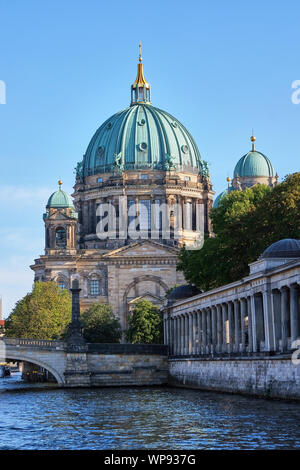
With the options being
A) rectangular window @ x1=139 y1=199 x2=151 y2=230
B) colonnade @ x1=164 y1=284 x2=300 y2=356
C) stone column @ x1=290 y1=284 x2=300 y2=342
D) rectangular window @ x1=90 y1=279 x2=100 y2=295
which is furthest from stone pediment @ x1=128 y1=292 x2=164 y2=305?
stone column @ x1=290 y1=284 x2=300 y2=342

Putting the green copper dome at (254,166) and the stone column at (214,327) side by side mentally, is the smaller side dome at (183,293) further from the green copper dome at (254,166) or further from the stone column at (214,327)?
the green copper dome at (254,166)

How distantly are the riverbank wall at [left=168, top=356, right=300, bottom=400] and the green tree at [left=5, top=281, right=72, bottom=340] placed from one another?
1243 inches

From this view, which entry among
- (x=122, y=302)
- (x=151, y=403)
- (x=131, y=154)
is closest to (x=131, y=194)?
(x=131, y=154)

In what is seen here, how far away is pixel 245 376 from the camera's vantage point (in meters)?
58.4

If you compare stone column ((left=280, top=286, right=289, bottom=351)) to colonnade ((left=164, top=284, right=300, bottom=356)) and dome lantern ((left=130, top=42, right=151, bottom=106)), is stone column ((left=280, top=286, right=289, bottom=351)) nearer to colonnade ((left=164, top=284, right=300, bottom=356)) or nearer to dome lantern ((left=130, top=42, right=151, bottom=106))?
colonnade ((left=164, top=284, right=300, bottom=356))

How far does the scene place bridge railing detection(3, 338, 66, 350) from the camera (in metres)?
82.0

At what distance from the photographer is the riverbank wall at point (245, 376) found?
5056cm

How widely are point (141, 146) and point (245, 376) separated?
92.8 meters

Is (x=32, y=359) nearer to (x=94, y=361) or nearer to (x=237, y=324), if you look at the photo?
(x=94, y=361)

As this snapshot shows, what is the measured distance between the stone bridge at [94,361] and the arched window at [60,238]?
53.9 meters

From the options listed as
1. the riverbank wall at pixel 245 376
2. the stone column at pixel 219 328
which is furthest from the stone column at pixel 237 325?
the stone column at pixel 219 328

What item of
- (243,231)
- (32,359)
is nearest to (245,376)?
(243,231)
